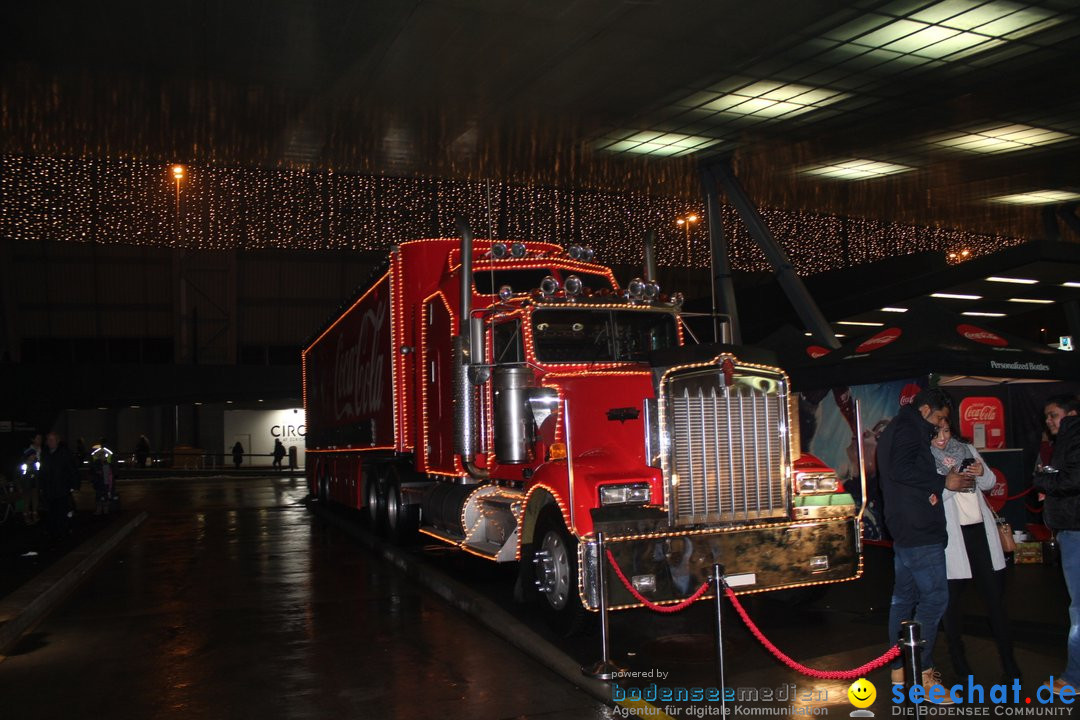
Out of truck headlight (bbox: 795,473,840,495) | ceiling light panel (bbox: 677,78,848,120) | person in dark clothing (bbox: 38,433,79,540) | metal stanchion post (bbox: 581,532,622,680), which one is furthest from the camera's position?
ceiling light panel (bbox: 677,78,848,120)

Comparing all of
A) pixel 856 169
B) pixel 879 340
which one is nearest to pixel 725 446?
pixel 879 340

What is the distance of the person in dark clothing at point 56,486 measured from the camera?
15352mm

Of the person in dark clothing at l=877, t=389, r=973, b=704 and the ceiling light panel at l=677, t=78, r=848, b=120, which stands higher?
the ceiling light panel at l=677, t=78, r=848, b=120

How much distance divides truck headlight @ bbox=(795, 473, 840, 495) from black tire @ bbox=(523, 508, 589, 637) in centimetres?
204

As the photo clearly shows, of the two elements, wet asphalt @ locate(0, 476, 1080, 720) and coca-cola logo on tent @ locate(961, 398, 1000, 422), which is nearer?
wet asphalt @ locate(0, 476, 1080, 720)

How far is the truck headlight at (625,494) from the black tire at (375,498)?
7.67m

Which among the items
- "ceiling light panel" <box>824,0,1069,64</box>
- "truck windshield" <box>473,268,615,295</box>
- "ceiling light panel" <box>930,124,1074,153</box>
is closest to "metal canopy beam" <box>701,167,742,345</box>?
"ceiling light panel" <box>930,124,1074,153</box>

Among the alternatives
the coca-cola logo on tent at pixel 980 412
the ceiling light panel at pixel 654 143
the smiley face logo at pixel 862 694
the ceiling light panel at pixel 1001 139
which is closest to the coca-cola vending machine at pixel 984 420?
the coca-cola logo on tent at pixel 980 412

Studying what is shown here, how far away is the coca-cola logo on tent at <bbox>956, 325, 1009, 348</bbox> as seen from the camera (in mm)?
11227

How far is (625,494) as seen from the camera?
7.70 metres

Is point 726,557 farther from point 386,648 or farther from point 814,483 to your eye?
point 386,648

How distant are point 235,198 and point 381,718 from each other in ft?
84.1

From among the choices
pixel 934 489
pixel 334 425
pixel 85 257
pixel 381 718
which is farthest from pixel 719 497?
pixel 85 257

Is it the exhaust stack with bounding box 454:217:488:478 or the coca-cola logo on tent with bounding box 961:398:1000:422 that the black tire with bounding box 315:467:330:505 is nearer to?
the exhaust stack with bounding box 454:217:488:478
